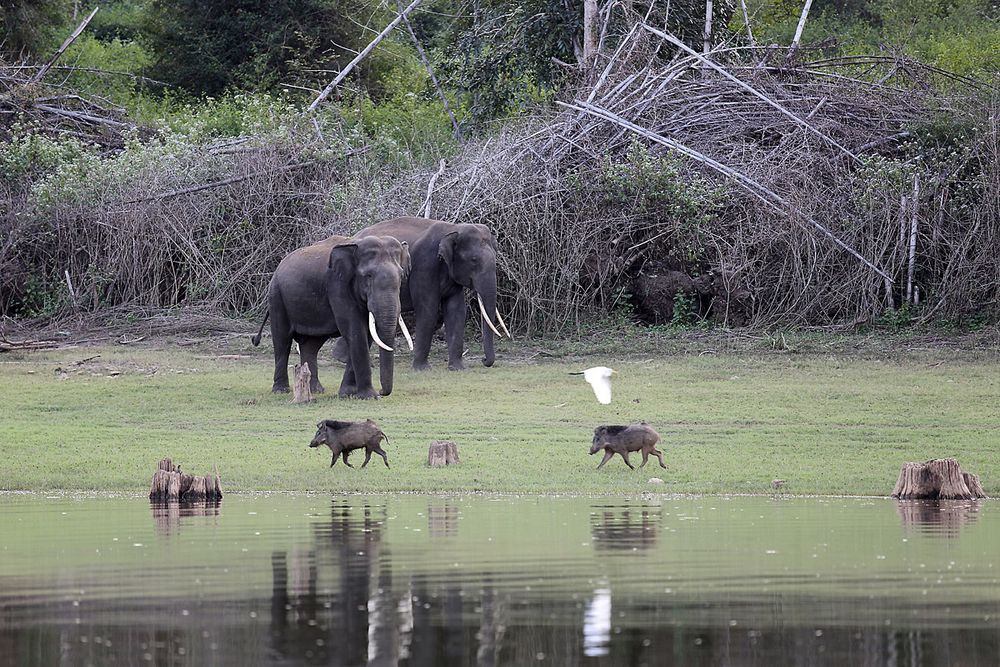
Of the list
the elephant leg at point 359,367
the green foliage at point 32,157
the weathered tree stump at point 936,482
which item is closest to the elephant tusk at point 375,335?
the elephant leg at point 359,367

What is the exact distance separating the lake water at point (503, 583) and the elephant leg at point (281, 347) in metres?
8.22

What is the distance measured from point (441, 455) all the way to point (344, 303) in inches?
242

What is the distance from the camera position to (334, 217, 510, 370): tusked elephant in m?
25.9

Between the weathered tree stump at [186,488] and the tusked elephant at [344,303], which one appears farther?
the tusked elephant at [344,303]

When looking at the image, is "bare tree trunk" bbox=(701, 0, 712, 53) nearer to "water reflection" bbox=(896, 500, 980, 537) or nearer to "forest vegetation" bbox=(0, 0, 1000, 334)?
"forest vegetation" bbox=(0, 0, 1000, 334)

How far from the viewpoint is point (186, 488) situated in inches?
613

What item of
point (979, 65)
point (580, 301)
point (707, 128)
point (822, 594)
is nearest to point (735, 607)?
point (822, 594)

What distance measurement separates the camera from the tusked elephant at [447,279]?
2589 cm

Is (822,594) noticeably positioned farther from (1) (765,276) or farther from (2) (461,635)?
(1) (765,276)

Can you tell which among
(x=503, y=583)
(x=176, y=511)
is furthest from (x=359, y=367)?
(x=503, y=583)

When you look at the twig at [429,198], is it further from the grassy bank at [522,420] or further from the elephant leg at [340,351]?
the elephant leg at [340,351]

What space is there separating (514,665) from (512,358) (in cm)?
1947

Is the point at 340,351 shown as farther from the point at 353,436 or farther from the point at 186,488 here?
the point at 186,488

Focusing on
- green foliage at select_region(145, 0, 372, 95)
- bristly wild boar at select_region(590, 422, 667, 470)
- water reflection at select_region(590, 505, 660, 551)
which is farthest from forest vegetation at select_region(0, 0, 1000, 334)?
water reflection at select_region(590, 505, 660, 551)
